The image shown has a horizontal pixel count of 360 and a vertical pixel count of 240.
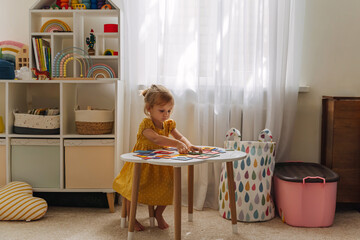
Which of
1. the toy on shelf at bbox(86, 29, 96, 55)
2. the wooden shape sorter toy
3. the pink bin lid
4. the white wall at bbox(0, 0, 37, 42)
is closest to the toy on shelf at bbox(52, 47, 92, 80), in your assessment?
the toy on shelf at bbox(86, 29, 96, 55)

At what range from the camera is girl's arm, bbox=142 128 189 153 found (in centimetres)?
192

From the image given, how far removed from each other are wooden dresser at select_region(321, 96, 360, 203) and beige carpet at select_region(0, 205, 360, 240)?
0.17 m

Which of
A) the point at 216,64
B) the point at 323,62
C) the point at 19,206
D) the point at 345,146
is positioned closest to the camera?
the point at 19,206

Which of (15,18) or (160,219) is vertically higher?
(15,18)

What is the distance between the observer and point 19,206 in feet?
7.29

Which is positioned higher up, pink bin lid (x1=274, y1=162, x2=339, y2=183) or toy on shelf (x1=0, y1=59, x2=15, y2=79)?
toy on shelf (x1=0, y1=59, x2=15, y2=79)

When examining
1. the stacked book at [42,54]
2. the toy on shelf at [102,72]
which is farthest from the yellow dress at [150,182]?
the stacked book at [42,54]

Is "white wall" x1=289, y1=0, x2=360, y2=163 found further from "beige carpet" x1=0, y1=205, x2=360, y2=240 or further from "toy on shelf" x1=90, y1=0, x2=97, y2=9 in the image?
"toy on shelf" x1=90, y1=0, x2=97, y2=9

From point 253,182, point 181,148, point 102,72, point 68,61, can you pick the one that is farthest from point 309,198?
point 68,61

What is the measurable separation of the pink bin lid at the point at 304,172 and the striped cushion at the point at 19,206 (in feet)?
4.55

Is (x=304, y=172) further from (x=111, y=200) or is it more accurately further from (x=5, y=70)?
(x=5, y=70)

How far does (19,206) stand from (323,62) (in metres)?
2.09

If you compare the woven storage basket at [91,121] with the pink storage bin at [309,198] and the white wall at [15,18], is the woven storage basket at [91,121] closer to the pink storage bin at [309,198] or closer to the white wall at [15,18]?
the white wall at [15,18]

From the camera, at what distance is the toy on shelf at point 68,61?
2.47m
